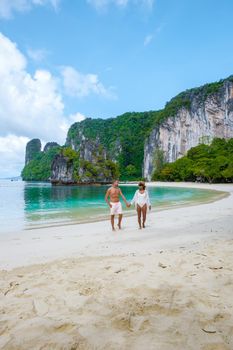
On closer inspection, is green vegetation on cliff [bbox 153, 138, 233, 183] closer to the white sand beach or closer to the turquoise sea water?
the turquoise sea water

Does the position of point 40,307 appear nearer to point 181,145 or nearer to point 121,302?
point 121,302

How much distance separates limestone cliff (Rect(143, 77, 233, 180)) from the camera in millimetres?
102444

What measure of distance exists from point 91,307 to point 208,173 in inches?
3080

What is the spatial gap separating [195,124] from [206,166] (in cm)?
3692

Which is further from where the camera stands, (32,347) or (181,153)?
(181,153)

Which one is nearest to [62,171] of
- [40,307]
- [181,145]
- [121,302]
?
[181,145]

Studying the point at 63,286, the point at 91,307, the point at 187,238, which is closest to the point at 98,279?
the point at 63,286

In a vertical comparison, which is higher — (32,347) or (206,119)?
(206,119)

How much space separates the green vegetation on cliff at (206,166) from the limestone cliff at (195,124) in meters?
7.54

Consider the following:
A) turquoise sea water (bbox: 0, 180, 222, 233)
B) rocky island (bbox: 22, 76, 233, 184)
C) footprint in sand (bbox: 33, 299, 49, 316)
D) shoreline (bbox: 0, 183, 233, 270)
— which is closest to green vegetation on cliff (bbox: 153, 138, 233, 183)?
rocky island (bbox: 22, 76, 233, 184)

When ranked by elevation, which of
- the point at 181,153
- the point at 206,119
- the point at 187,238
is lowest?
the point at 187,238

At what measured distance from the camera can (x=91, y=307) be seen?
3.50 m

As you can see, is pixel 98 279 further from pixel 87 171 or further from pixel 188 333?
pixel 87 171

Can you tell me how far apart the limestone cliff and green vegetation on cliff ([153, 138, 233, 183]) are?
7.54 m
